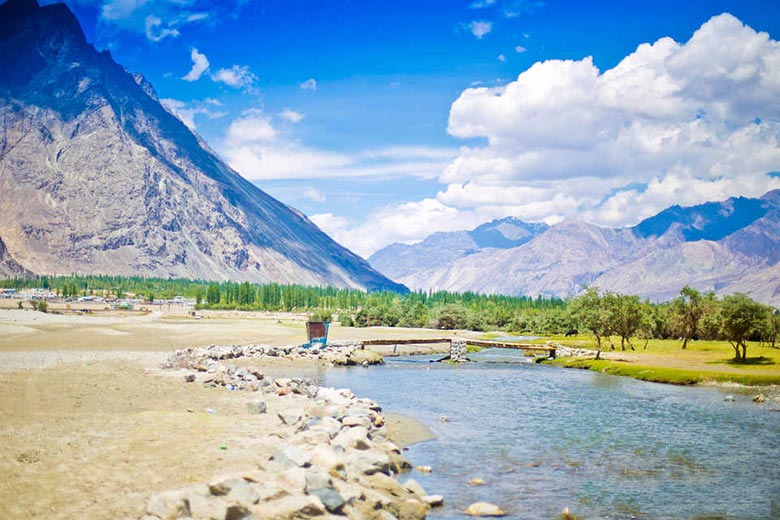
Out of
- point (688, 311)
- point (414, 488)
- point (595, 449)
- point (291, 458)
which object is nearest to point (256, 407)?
point (291, 458)

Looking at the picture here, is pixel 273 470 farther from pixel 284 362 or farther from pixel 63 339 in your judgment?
pixel 63 339

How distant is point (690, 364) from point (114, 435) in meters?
65.0

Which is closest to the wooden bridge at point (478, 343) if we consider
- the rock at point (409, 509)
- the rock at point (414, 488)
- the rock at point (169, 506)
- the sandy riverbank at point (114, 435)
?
the sandy riverbank at point (114, 435)

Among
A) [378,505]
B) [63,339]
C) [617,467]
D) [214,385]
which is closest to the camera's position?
[378,505]

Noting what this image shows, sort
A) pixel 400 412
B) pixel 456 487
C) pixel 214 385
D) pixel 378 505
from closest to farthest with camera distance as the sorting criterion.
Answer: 1. pixel 378 505
2. pixel 456 487
3. pixel 400 412
4. pixel 214 385

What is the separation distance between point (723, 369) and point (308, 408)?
172 feet

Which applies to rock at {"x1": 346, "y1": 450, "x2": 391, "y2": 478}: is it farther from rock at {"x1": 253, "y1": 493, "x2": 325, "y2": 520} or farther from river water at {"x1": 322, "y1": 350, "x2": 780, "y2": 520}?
rock at {"x1": 253, "y1": 493, "x2": 325, "y2": 520}

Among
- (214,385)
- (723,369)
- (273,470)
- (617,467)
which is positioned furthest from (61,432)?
(723,369)

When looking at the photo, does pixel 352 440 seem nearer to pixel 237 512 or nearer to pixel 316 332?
pixel 237 512

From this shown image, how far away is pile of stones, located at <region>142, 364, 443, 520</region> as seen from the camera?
16141 millimetres

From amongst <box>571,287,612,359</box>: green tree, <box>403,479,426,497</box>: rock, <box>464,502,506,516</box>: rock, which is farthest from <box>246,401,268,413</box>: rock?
<box>571,287,612,359</box>: green tree

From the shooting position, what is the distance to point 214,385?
43031mm

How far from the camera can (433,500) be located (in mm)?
21359

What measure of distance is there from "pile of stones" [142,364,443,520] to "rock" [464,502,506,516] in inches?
43.5
